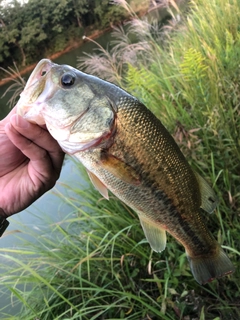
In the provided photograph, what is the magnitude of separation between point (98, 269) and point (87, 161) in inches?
69.2

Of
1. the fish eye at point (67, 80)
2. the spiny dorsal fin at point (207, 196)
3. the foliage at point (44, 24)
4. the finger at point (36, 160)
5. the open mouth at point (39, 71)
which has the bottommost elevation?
the foliage at point (44, 24)

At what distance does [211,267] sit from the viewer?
5.56 ft

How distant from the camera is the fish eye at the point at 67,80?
1514 millimetres

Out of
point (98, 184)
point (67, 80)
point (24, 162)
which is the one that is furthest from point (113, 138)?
point (24, 162)

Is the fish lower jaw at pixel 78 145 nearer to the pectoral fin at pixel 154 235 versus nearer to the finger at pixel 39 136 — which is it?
the finger at pixel 39 136

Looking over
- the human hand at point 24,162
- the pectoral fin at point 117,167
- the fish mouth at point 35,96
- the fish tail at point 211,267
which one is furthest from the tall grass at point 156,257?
the fish mouth at point 35,96

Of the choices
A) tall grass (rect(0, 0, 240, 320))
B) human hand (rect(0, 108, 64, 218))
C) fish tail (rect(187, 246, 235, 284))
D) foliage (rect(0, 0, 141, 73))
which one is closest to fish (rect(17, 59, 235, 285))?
human hand (rect(0, 108, 64, 218))

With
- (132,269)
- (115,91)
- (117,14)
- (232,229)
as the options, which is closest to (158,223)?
(115,91)

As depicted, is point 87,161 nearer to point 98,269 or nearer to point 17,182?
point 17,182

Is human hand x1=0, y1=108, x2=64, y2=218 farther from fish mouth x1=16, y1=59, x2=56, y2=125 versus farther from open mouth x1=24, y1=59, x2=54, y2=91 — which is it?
open mouth x1=24, y1=59, x2=54, y2=91

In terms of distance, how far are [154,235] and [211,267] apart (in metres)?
0.34

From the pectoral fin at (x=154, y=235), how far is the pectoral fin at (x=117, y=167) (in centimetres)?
27

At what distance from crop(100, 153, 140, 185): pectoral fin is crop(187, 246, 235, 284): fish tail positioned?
2.03 feet

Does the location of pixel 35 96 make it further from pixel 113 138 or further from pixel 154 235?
pixel 154 235
